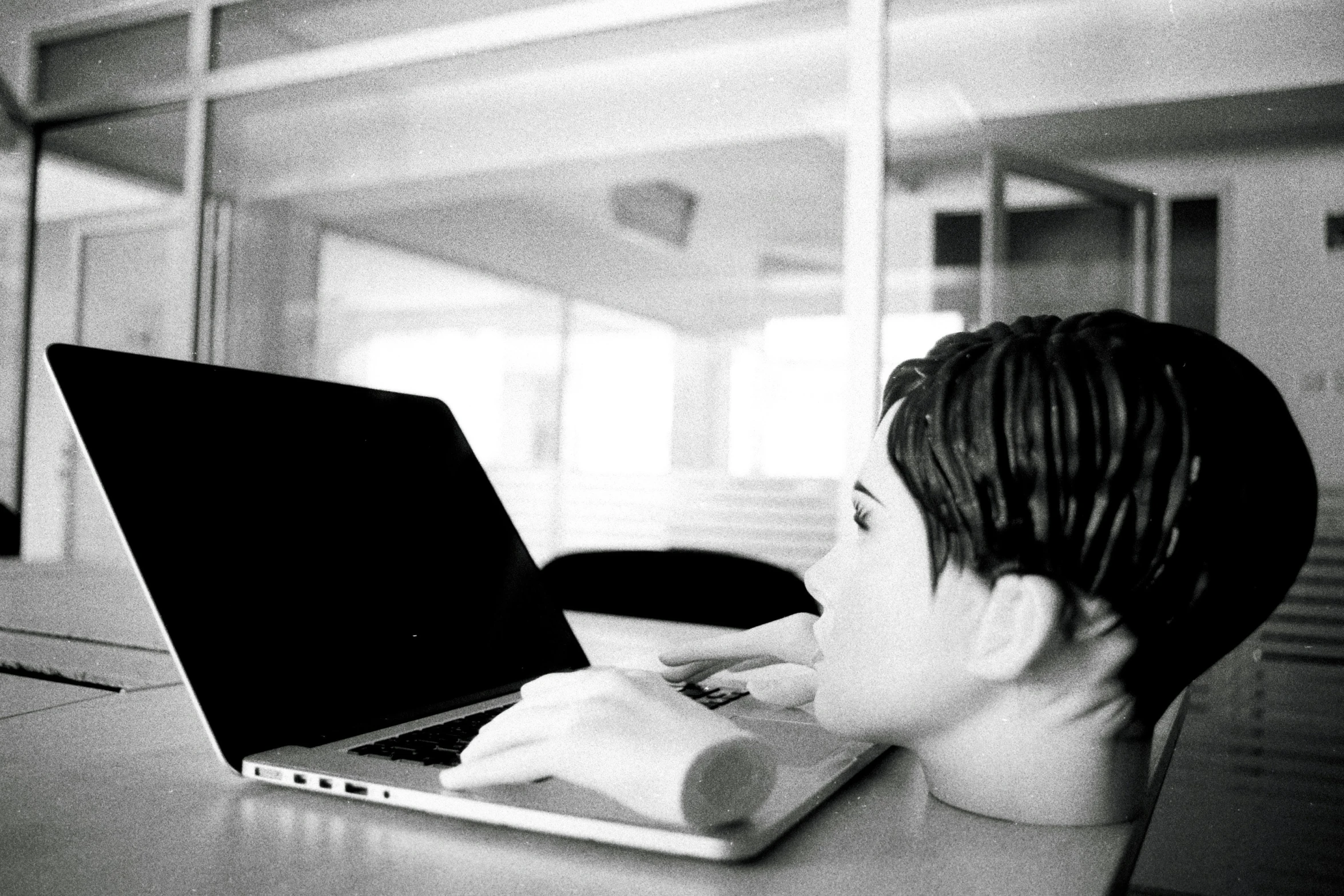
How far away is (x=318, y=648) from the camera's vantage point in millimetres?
738

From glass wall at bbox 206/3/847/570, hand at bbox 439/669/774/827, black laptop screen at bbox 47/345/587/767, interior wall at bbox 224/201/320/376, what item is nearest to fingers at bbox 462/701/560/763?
hand at bbox 439/669/774/827

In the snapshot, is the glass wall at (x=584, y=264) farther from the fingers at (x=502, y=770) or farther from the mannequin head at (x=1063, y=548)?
the fingers at (x=502, y=770)

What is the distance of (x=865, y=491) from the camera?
666 millimetres

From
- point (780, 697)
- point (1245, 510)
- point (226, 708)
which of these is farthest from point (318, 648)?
point (1245, 510)

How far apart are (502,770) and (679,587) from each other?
143 cm

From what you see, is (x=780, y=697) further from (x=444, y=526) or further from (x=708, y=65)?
(x=708, y=65)

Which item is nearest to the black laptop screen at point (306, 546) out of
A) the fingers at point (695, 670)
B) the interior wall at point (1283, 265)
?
the fingers at point (695, 670)

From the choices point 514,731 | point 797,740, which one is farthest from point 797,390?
point 514,731

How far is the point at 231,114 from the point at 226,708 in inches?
172

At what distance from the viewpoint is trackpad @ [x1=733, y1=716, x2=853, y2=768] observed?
72cm

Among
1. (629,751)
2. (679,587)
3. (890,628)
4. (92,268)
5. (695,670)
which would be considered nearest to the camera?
(629,751)

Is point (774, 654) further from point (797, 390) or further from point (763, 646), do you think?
point (797, 390)

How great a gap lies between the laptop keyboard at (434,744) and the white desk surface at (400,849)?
53mm

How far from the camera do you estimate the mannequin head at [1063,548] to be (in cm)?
56
